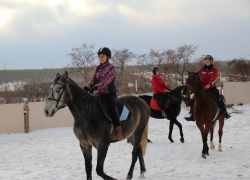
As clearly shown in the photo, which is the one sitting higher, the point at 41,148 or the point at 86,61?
the point at 86,61

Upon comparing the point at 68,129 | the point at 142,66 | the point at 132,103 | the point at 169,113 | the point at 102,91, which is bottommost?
the point at 68,129

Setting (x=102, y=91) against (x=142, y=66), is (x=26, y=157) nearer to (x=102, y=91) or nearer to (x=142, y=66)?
(x=102, y=91)

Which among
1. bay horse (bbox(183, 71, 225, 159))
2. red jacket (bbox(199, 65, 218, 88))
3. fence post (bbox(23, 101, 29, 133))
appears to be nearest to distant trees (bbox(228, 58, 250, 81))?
red jacket (bbox(199, 65, 218, 88))

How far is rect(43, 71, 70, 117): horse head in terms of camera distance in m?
3.12

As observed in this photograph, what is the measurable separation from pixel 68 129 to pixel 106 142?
7.76m

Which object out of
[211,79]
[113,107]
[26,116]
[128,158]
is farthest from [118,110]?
[26,116]

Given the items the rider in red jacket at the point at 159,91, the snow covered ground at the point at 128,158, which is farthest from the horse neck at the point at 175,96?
the snow covered ground at the point at 128,158

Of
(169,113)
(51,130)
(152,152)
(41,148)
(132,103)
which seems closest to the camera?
(132,103)

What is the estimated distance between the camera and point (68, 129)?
36.0 feet

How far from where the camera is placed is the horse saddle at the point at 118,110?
3752 mm

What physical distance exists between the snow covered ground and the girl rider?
1.56 metres

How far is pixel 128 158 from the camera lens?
19.8 ft

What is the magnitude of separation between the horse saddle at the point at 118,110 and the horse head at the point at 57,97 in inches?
23.5

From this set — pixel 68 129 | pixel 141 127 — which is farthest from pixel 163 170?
pixel 68 129
